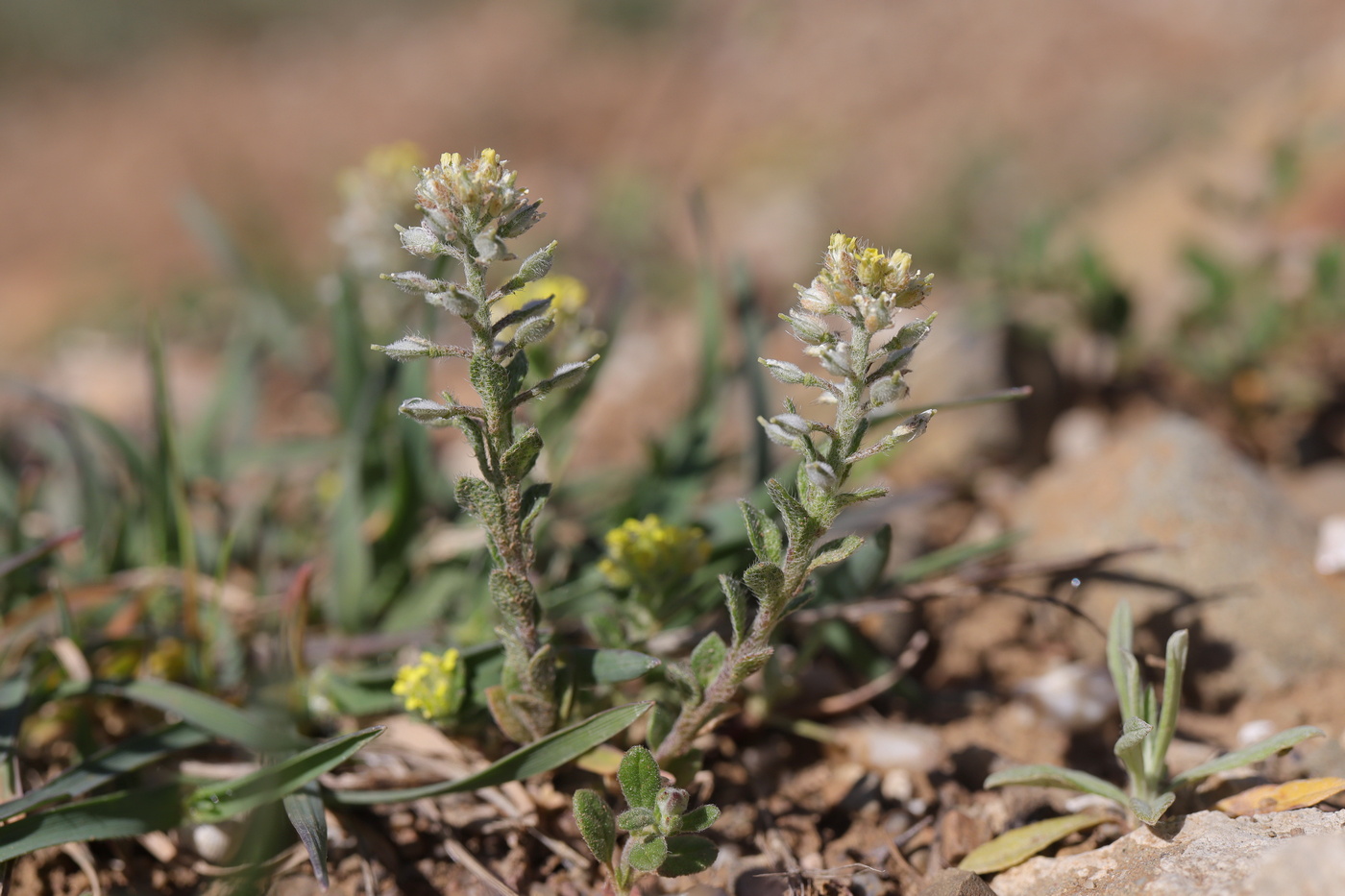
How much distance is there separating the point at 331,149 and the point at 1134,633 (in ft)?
40.7

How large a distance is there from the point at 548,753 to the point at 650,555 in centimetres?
42

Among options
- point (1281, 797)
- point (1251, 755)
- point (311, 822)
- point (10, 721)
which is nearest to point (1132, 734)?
point (1251, 755)

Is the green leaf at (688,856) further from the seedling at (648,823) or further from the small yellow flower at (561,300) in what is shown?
the small yellow flower at (561,300)

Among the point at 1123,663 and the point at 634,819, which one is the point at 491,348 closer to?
the point at 634,819

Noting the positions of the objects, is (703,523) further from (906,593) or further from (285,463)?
(285,463)

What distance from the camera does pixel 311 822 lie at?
1.61 meters

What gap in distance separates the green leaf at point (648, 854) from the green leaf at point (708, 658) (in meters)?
0.26

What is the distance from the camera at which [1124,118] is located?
754 centimetres

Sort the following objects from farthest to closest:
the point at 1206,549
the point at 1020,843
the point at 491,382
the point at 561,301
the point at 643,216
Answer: the point at 643,216 → the point at 1206,549 → the point at 561,301 → the point at 1020,843 → the point at 491,382

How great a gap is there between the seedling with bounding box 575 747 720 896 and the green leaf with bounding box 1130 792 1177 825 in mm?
692

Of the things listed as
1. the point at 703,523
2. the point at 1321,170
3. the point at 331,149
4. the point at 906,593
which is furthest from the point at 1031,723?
the point at 331,149

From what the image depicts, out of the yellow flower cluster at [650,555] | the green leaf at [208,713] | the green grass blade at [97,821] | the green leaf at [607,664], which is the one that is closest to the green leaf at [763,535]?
the green leaf at [607,664]

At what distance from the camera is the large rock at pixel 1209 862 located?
1.25 metres

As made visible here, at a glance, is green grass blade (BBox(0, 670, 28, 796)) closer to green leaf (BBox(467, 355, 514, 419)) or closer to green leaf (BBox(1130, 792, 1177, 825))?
green leaf (BBox(467, 355, 514, 419))
